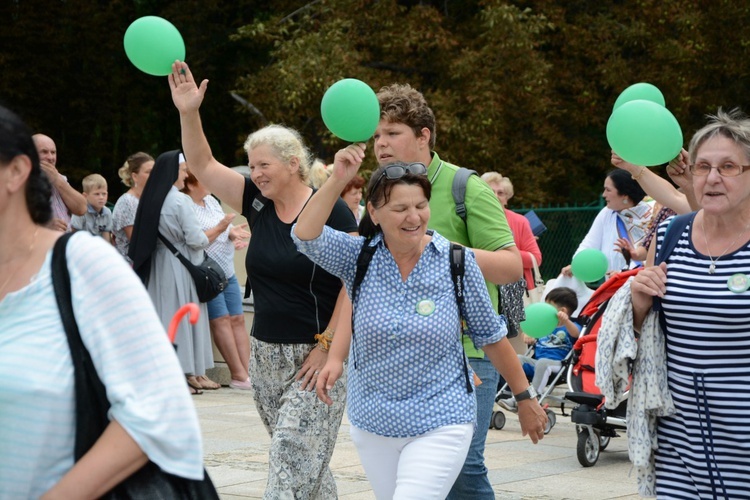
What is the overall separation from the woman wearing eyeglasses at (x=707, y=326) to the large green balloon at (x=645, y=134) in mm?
461

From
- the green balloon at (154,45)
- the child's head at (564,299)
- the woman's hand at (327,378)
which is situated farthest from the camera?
the child's head at (564,299)

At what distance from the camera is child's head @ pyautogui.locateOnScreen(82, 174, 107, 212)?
11188 mm

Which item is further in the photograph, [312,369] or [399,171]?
[312,369]

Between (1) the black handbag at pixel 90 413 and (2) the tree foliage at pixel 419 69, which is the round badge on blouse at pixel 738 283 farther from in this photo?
(2) the tree foliage at pixel 419 69

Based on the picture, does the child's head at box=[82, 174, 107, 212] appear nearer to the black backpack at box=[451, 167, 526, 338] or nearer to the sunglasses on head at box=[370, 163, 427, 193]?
the black backpack at box=[451, 167, 526, 338]

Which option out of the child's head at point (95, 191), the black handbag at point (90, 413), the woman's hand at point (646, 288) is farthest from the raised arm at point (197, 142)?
the child's head at point (95, 191)

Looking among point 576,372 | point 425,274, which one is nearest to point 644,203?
point 576,372

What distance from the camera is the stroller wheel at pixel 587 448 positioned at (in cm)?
839

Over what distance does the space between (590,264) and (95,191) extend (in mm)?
4893

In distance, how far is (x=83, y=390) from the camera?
2.38 metres

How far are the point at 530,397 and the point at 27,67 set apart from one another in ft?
71.8

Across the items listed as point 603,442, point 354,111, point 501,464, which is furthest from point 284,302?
point 603,442

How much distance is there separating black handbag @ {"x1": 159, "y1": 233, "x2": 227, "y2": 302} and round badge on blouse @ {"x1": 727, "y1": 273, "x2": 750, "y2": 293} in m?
7.50

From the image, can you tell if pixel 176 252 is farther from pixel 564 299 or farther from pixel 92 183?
pixel 564 299
